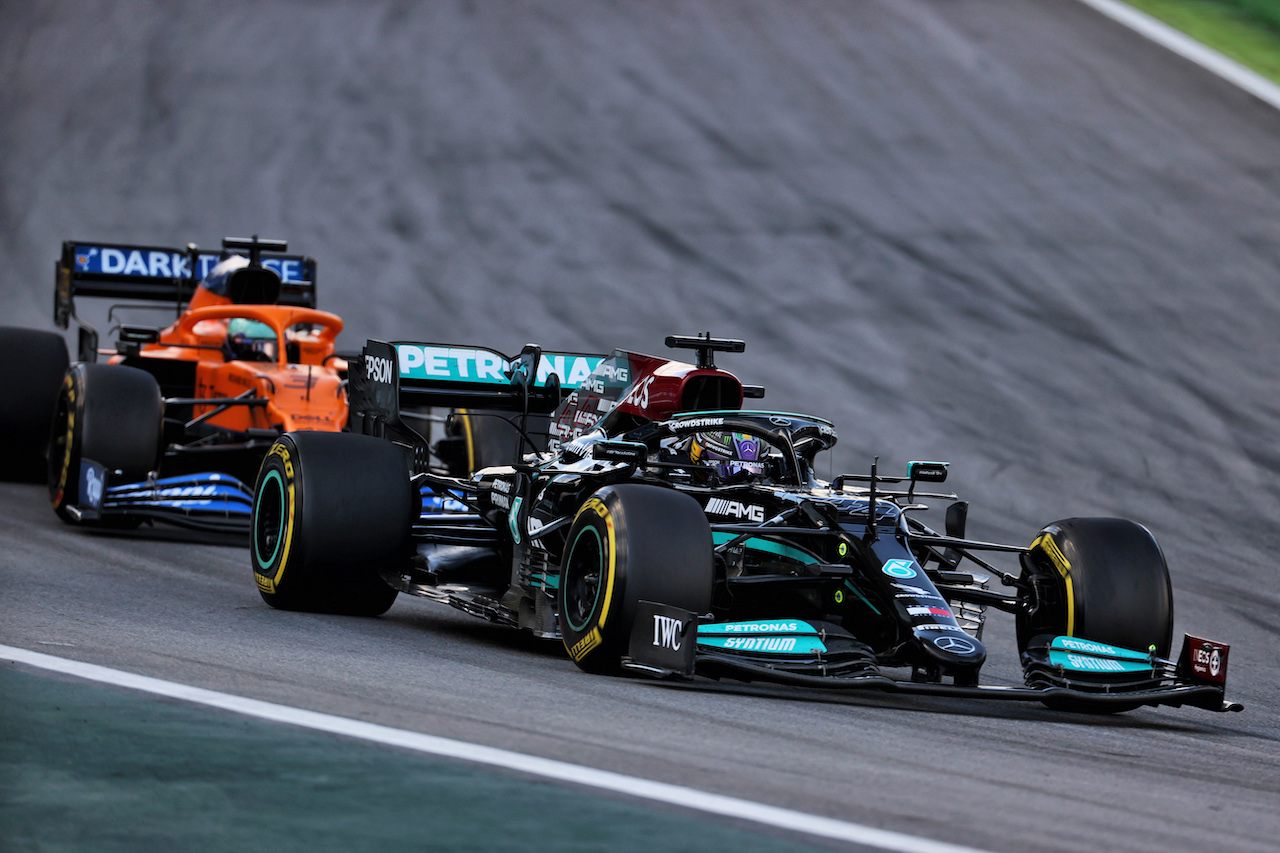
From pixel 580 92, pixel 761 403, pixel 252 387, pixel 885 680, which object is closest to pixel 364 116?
pixel 580 92

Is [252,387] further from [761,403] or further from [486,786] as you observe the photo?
[486,786]

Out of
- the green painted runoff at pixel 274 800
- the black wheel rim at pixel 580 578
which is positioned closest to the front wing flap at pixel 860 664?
the black wheel rim at pixel 580 578

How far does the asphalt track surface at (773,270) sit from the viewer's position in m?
6.37

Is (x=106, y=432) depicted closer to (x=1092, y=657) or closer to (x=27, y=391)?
(x=27, y=391)

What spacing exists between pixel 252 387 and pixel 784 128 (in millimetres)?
13044

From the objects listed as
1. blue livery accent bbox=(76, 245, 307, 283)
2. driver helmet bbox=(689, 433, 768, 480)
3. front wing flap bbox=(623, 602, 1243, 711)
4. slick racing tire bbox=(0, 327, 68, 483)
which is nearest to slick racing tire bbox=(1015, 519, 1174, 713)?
front wing flap bbox=(623, 602, 1243, 711)

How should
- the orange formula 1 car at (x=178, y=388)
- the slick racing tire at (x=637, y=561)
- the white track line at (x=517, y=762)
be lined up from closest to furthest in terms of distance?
the white track line at (x=517, y=762)
the slick racing tire at (x=637, y=561)
the orange formula 1 car at (x=178, y=388)

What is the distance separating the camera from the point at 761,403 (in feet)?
57.9

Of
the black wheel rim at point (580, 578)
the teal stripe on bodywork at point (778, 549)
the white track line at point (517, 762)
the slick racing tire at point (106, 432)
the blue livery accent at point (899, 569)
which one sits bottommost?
the white track line at point (517, 762)

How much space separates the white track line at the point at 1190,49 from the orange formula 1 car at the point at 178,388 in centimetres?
1317

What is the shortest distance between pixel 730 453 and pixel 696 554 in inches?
52.2

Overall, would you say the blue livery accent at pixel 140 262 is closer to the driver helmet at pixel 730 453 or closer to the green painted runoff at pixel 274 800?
the driver helmet at pixel 730 453

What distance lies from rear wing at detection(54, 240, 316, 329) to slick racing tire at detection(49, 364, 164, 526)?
3234mm

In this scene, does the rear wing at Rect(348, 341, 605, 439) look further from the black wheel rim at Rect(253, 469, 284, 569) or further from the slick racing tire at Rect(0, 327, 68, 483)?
the slick racing tire at Rect(0, 327, 68, 483)
